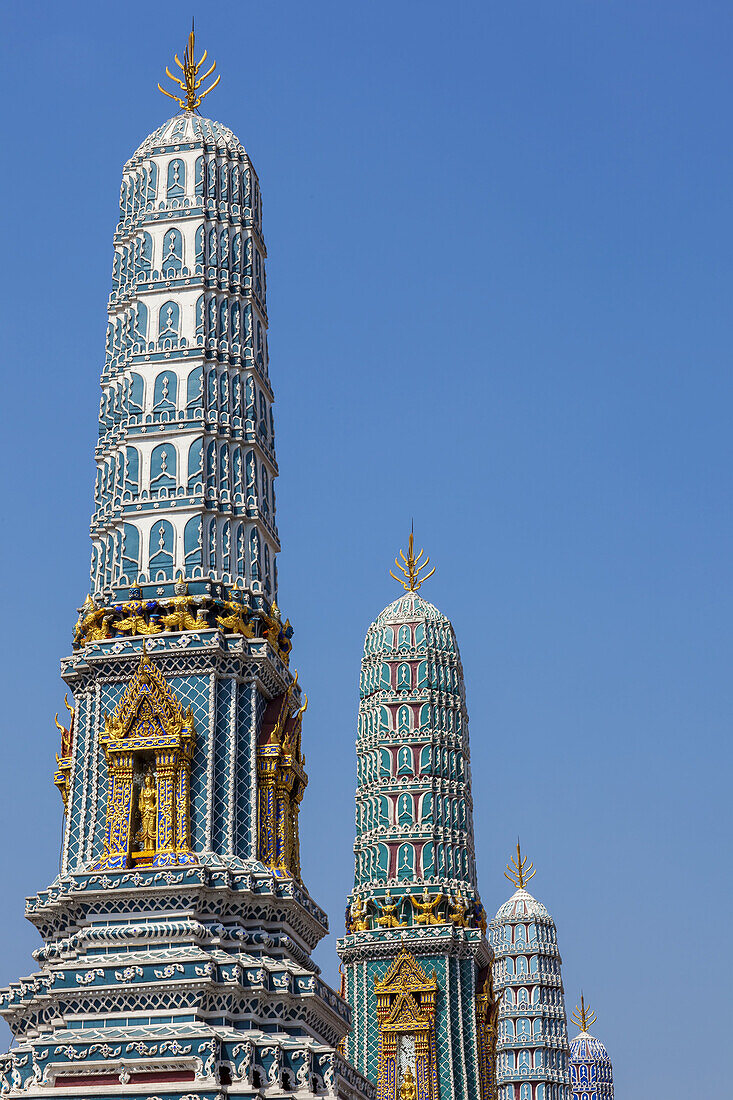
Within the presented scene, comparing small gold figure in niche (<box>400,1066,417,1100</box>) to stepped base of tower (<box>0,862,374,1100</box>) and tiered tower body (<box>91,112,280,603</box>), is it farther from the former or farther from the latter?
tiered tower body (<box>91,112,280,603</box>)

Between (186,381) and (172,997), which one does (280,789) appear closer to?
(172,997)

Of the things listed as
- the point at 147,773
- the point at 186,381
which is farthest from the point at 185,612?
the point at 186,381

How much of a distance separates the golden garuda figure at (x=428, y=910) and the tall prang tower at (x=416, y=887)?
4 centimetres

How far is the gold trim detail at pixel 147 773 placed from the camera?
32.7 metres

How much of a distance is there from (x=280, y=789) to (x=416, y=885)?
2299cm

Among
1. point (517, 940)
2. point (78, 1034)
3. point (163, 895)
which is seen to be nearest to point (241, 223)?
point (163, 895)

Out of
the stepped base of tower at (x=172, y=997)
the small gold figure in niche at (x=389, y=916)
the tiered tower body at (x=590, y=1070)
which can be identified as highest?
the tiered tower body at (x=590, y=1070)

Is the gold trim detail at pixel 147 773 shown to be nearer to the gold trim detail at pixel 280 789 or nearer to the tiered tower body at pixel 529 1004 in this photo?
the gold trim detail at pixel 280 789

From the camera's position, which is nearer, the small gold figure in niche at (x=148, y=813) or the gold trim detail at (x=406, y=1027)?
the small gold figure in niche at (x=148, y=813)

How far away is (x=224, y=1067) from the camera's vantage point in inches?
1185

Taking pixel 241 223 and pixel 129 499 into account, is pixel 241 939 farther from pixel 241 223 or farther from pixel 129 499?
pixel 241 223

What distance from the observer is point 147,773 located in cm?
3344

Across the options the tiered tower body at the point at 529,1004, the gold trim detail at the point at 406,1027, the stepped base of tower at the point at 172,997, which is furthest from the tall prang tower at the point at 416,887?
the stepped base of tower at the point at 172,997

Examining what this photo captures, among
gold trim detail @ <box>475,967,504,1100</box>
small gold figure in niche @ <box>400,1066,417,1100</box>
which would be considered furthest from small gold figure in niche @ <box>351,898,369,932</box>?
small gold figure in niche @ <box>400,1066,417,1100</box>
